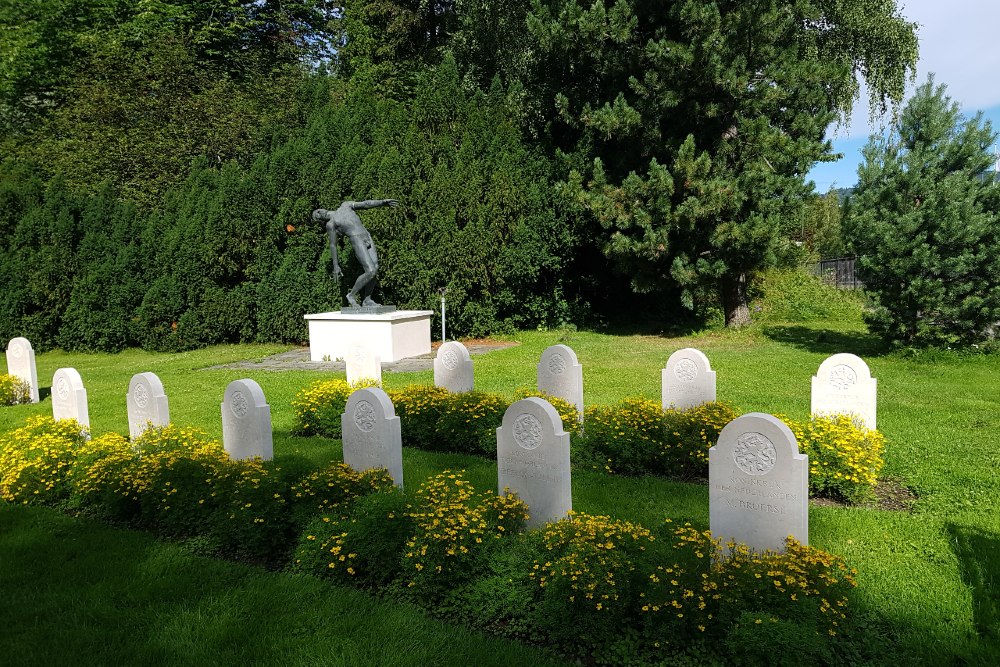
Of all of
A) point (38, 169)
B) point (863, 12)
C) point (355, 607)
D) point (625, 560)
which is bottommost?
point (355, 607)

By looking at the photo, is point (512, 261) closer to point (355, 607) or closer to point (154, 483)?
point (154, 483)

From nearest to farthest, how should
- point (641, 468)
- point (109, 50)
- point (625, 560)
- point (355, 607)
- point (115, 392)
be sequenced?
point (625, 560)
point (355, 607)
point (641, 468)
point (115, 392)
point (109, 50)

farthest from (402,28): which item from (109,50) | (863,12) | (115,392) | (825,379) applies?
(825,379)

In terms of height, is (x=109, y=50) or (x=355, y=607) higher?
(x=109, y=50)

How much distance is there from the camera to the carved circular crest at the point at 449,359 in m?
8.06

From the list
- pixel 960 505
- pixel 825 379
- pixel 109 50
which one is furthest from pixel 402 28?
pixel 960 505

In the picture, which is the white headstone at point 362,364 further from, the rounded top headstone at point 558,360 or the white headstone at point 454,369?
the rounded top headstone at point 558,360

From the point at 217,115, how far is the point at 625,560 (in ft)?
66.3

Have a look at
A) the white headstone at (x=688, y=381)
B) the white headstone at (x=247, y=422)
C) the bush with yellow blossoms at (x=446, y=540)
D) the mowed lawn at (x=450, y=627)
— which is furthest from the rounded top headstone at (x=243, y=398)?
the white headstone at (x=688, y=381)

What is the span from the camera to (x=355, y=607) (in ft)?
12.4

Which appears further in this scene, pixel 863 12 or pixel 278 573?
pixel 863 12

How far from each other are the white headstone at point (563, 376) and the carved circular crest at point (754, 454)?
10.5 ft

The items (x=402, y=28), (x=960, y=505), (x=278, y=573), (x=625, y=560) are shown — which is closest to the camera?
(x=625, y=560)

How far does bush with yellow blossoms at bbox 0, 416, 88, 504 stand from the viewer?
5.60 m
